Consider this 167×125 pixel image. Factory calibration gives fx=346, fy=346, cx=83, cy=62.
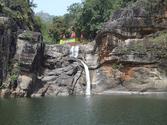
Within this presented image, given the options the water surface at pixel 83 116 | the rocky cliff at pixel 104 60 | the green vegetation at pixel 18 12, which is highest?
the green vegetation at pixel 18 12

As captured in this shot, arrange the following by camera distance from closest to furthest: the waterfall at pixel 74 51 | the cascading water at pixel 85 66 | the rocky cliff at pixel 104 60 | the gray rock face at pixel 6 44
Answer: the gray rock face at pixel 6 44, the rocky cliff at pixel 104 60, the cascading water at pixel 85 66, the waterfall at pixel 74 51

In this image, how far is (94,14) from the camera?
236 feet

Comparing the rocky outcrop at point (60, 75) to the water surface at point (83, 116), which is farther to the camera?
the rocky outcrop at point (60, 75)

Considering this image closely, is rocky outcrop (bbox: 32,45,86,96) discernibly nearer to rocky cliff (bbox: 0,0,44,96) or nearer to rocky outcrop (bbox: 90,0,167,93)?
rocky cliff (bbox: 0,0,44,96)

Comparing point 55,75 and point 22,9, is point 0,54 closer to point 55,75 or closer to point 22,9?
point 55,75

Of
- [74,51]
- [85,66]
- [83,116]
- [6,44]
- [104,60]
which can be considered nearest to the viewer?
[83,116]

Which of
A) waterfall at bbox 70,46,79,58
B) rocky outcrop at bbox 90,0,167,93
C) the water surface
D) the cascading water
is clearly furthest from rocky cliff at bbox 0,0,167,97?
the water surface

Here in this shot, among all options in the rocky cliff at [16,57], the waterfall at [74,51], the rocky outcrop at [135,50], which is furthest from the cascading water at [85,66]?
the rocky cliff at [16,57]

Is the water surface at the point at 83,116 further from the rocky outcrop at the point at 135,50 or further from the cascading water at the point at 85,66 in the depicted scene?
the cascading water at the point at 85,66

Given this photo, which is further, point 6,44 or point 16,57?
point 16,57

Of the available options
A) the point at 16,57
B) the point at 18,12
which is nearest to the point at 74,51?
the point at 18,12

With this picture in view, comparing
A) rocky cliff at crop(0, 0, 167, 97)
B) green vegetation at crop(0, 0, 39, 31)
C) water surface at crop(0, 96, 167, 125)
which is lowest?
water surface at crop(0, 96, 167, 125)

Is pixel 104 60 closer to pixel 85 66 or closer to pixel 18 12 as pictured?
pixel 85 66

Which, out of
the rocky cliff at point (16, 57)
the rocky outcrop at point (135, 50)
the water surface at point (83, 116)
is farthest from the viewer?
the rocky outcrop at point (135, 50)
